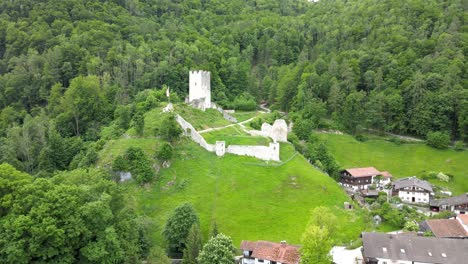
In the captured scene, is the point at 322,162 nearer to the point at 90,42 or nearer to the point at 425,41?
the point at 425,41

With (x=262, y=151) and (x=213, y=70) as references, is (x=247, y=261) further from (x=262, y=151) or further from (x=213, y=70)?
(x=213, y=70)

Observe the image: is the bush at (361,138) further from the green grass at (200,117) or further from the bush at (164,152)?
the bush at (164,152)

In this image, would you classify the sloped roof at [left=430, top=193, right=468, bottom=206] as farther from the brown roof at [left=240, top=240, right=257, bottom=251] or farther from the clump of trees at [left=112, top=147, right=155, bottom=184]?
the clump of trees at [left=112, top=147, right=155, bottom=184]

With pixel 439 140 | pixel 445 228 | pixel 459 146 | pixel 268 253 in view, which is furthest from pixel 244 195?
pixel 459 146

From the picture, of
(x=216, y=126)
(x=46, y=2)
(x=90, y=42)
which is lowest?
(x=216, y=126)

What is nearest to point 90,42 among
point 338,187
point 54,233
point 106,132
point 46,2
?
point 46,2

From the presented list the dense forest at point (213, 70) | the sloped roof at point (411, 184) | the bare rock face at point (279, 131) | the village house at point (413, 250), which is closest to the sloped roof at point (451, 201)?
the sloped roof at point (411, 184)
